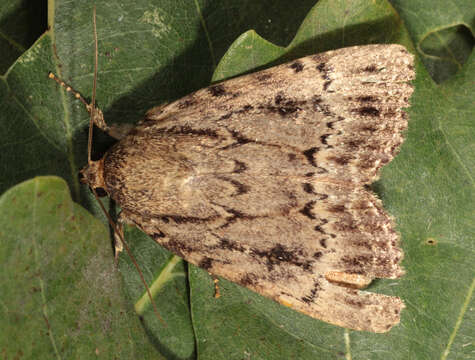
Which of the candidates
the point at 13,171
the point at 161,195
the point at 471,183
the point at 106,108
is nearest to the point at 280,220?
the point at 161,195

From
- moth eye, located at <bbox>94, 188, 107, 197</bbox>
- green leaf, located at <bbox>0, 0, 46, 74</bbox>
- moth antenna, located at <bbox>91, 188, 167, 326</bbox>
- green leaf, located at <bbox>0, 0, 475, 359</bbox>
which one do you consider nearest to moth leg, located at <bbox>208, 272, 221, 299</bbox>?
green leaf, located at <bbox>0, 0, 475, 359</bbox>

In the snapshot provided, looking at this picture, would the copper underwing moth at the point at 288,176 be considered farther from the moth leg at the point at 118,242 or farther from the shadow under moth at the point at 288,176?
the moth leg at the point at 118,242

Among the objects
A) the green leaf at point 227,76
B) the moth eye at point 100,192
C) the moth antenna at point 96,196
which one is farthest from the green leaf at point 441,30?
the moth eye at point 100,192

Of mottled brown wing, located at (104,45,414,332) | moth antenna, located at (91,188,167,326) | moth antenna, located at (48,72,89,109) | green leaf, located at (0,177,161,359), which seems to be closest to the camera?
green leaf, located at (0,177,161,359)

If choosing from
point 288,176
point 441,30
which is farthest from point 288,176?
point 441,30

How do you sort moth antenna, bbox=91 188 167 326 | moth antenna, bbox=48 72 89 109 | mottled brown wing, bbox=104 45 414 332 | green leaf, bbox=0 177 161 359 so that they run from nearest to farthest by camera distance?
1. green leaf, bbox=0 177 161 359
2. mottled brown wing, bbox=104 45 414 332
3. moth antenna, bbox=48 72 89 109
4. moth antenna, bbox=91 188 167 326

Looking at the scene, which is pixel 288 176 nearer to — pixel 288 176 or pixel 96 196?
pixel 288 176

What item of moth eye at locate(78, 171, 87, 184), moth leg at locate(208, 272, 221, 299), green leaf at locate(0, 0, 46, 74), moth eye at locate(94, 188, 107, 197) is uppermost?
green leaf at locate(0, 0, 46, 74)

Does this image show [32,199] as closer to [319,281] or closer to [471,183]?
[319,281]

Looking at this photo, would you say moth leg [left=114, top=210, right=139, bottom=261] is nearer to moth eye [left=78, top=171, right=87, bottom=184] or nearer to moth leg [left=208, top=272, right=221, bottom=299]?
moth eye [left=78, top=171, right=87, bottom=184]
